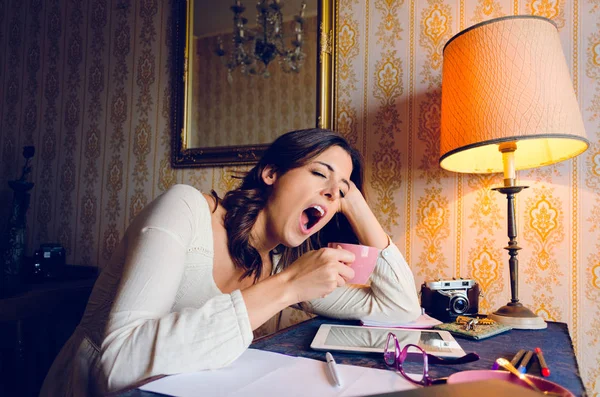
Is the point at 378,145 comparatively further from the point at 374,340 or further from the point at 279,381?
the point at 279,381

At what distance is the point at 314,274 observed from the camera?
836mm

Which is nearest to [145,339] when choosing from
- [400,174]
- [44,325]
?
[400,174]

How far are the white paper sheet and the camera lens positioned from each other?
1.84 ft

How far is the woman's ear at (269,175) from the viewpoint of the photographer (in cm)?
122

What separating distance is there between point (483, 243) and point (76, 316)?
165 cm

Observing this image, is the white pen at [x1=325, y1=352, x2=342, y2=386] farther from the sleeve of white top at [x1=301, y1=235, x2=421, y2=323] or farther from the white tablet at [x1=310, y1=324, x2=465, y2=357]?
the sleeve of white top at [x1=301, y1=235, x2=421, y2=323]

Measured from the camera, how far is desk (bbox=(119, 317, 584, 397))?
27.6 inches

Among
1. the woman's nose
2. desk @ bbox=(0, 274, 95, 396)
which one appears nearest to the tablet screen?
the woman's nose

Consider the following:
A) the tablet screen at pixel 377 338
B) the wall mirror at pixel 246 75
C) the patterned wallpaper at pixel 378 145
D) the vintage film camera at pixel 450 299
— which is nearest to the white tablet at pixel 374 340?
the tablet screen at pixel 377 338

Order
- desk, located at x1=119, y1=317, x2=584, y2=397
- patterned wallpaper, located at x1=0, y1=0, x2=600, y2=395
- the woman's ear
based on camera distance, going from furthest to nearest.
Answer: patterned wallpaper, located at x1=0, y1=0, x2=600, y2=395 < the woman's ear < desk, located at x1=119, y1=317, x2=584, y2=397

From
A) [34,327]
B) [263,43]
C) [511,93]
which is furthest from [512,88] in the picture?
[34,327]

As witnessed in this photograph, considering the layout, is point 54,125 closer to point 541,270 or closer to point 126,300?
point 126,300

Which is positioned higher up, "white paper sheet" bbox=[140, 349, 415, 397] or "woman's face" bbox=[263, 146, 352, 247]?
"woman's face" bbox=[263, 146, 352, 247]

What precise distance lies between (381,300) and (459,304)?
0.22m
